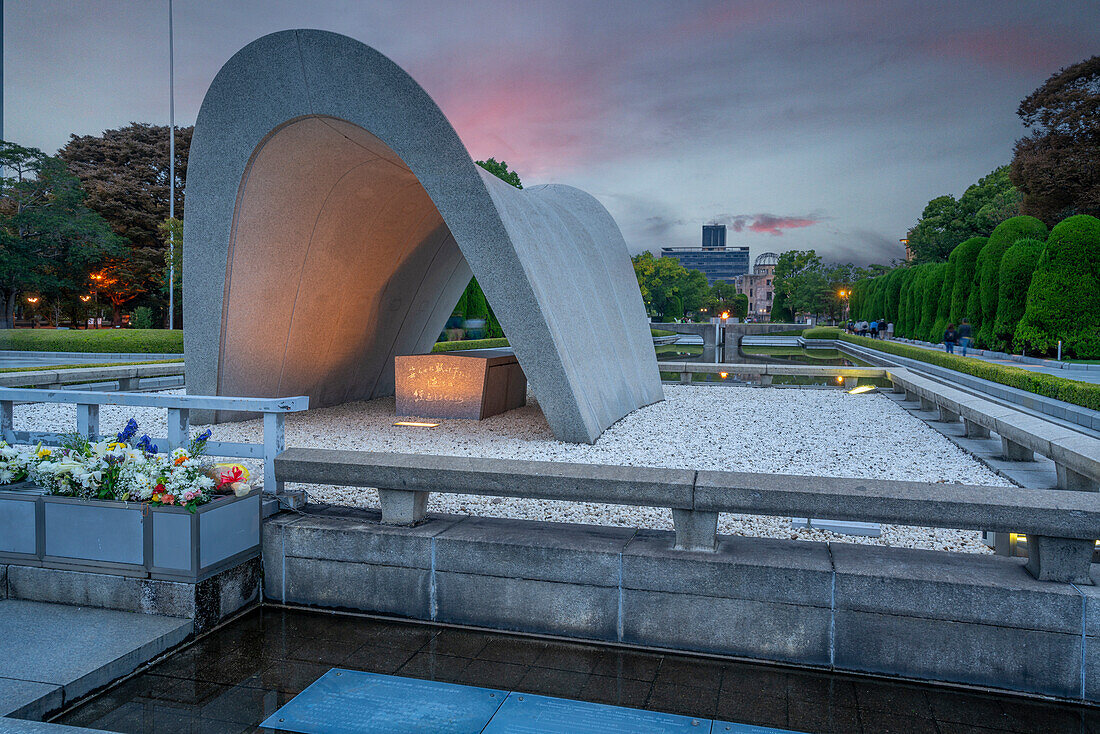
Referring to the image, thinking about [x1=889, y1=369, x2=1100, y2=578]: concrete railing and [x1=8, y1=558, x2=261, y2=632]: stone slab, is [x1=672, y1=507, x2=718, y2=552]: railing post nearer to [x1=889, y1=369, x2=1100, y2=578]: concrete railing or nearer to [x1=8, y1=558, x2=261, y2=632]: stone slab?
[x1=889, y1=369, x2=1100, y2=578]: concrete railing

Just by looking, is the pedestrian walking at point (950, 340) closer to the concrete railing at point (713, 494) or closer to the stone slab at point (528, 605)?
the concrete railing at point (713, 494)

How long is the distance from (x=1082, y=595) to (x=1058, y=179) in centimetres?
3705

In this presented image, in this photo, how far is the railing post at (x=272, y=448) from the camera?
442 centimetres

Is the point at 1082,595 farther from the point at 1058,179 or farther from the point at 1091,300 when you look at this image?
the point at 1058,179

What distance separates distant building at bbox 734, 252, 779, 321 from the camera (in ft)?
542

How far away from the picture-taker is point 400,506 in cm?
410

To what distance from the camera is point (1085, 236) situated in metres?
20.3

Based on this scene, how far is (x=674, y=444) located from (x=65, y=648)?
6622mm

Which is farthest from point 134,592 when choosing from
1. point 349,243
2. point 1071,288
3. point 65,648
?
point 1071,288

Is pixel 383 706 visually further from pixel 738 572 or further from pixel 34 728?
pixel 738 572

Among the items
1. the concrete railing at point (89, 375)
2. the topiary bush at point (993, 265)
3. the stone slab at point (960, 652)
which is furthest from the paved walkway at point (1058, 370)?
the concrete railing at point (89, 375)

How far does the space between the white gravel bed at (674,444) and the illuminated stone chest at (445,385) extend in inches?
12.4

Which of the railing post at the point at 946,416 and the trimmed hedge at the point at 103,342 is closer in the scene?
the railing post at the point at 946,416

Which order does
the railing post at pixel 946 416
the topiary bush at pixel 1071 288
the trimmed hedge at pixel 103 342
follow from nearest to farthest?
the railing post at pixel 946 416 → the topiary bush at pixel 1071 288 → the trimmed hedge at pixel 103 342
